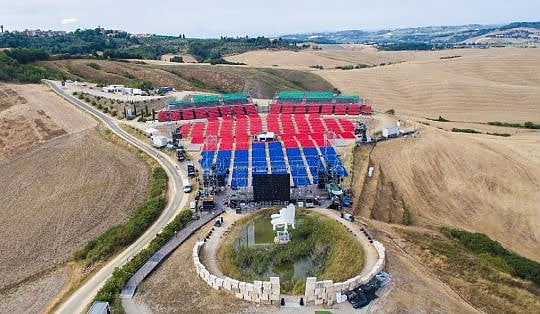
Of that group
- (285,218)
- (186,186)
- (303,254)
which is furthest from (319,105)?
(303,254)

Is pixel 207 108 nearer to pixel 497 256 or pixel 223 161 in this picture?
pixel 223 161

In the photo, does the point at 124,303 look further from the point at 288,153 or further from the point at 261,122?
the point at 261,122

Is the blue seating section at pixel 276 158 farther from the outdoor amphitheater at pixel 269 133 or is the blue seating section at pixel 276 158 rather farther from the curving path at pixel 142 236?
the curving path at pixel 142 236

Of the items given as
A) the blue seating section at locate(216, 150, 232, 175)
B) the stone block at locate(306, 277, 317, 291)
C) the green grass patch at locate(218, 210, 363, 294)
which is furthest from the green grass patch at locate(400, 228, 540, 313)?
the blue seating section at locate(216, 150, 232, 175)

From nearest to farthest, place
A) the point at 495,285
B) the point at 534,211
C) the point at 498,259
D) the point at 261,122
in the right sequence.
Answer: the point at 495,285
the point at 498,259
the point at 534,211
the point at 261,122

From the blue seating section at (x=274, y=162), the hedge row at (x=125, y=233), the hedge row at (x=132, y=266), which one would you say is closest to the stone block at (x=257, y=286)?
the hedge row at (x=132, y=266)

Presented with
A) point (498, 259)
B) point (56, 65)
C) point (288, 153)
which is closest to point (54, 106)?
A: point (56, 65)

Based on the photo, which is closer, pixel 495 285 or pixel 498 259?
pixel 495 285

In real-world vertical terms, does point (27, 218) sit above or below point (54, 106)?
below
